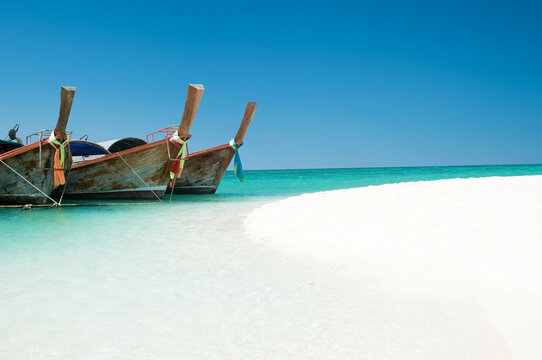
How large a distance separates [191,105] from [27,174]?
4.96 metres

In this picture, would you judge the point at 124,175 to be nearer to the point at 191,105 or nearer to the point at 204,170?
the point at 204,170

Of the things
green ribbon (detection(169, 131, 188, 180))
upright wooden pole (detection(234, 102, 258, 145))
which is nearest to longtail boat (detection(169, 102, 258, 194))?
upright wooden pole (detection(234, 102, 258, 145))

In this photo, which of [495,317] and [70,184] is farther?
[70,184]

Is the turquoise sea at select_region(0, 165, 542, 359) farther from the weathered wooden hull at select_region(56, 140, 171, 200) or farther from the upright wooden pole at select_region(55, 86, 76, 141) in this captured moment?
the weathered wooden hull at select_region(56, 140, 171, 200)

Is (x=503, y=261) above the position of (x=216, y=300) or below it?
above

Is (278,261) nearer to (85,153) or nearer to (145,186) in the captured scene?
(145,186)

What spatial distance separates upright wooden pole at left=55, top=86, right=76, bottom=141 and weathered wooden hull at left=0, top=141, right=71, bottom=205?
882 mm

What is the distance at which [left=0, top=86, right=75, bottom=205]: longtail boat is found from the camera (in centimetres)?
980

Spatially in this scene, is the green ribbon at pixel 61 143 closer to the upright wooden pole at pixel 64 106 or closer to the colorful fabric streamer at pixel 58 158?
the colorful fabric streamer at pixel 58 158

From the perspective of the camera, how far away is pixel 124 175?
39.1 feet

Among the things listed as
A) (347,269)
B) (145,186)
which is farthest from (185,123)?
(347,269)

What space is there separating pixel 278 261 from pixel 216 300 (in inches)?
44.6

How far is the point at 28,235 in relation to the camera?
5.99 meters

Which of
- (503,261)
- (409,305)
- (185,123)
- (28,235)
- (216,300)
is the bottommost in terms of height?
(28,235)
